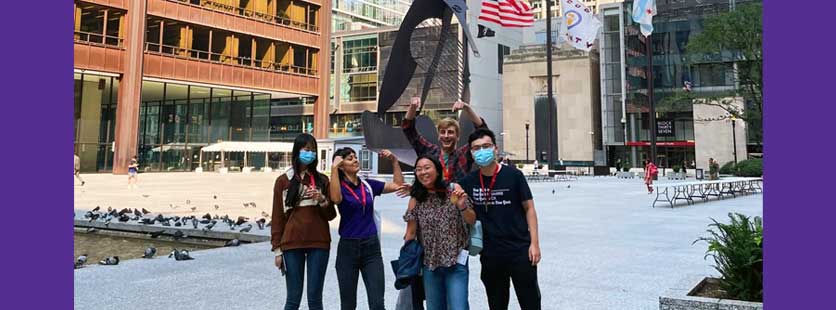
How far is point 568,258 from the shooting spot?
25.0ft

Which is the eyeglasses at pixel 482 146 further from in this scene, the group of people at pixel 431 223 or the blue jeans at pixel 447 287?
the blue jeans at pixel 447 287

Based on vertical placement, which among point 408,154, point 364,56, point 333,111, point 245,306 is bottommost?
point 245,306

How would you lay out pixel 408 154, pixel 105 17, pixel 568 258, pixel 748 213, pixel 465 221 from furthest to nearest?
pixel 105 17 → pixel 408 154 → pixel 748 213 → pixel 568 258 → pixel 465 221

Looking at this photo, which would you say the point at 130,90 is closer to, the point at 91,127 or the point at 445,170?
the point at 91,127

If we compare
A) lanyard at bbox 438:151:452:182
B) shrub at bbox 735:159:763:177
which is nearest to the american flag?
lanyard at bbox 438:151:452:182

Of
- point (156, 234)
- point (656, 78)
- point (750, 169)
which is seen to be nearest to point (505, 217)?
point (156, 234)

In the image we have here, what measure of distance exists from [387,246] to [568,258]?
9.35ft

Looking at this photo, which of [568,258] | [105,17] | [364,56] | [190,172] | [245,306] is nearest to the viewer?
[245,306]

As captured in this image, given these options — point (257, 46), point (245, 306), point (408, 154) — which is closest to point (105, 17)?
point (257, 46)

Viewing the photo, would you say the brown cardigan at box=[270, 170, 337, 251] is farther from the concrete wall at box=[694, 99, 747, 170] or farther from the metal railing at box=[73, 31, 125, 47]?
the concrete wall at box=[694, 99, 747, 170]

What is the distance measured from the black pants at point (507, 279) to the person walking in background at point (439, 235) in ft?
0.55

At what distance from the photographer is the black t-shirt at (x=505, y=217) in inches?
137

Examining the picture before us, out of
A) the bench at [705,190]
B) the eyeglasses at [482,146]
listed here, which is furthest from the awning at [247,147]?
the eyeglasses at [482,146]

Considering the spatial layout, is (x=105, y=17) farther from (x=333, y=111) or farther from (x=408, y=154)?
(x=333, y=111)
